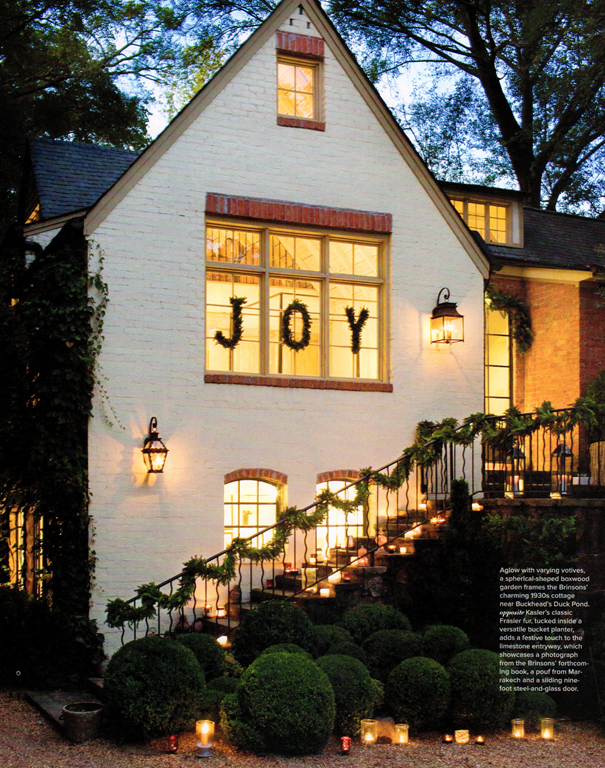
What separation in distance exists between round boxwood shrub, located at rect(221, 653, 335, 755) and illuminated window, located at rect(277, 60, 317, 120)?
6.81m

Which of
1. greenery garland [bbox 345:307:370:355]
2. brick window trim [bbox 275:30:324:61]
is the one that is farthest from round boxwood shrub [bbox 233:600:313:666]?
brick window trim [bbox 275:30:324:61]

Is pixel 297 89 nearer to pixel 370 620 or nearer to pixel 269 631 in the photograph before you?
pixel 370 620

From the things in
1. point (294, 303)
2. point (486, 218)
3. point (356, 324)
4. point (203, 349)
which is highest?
point (486, 218)

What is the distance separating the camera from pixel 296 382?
33.5 feet

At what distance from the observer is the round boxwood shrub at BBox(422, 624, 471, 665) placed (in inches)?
311

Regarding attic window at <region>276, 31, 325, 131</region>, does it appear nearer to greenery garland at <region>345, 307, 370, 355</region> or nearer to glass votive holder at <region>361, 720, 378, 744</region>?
greenery garland at <region>345, 307, 370, 355</region>

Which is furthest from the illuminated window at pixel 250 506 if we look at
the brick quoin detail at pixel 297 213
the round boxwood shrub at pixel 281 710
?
the round boxwood shrub at pixel 281 710

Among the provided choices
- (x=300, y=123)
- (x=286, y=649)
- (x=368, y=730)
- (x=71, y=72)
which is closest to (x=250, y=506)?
(x=286, y=649)

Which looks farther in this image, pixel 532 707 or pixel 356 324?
pixel 356 324

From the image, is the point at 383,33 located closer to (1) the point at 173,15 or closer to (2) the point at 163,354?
(1) the point at 173,15

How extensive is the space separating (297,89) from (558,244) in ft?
17.7

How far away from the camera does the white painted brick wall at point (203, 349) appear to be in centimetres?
931

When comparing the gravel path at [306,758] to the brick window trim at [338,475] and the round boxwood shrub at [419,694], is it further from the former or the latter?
the brick window trim at [338,475]

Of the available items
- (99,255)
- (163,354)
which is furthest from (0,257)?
(163,354)
